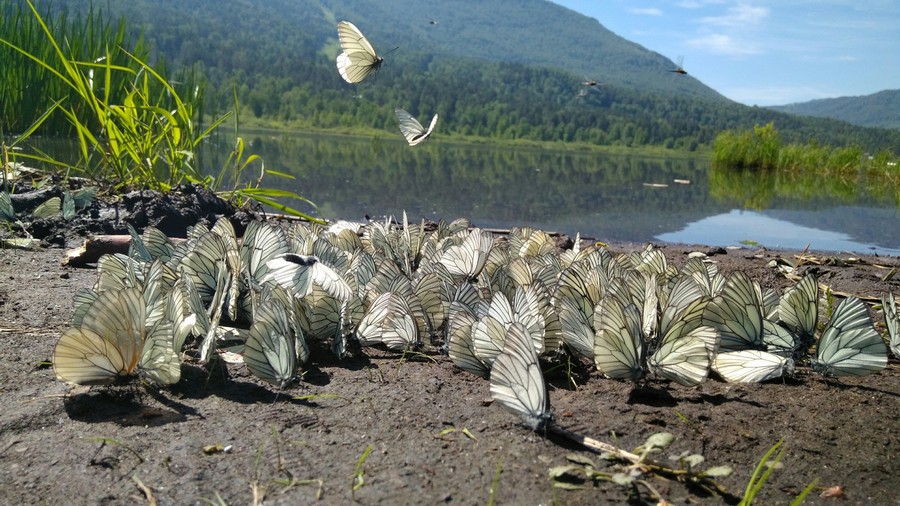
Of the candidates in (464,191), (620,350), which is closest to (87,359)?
(620,350)

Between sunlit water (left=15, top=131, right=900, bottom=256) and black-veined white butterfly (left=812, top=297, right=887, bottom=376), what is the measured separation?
3.21m

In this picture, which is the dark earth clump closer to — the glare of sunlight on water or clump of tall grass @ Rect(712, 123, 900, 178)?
the glare of sunlight on water

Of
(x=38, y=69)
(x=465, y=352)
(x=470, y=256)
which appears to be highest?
(x=38, y=69)

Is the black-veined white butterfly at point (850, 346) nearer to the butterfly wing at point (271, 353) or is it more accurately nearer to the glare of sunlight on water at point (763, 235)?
the butterfly wing at point (271, 353)

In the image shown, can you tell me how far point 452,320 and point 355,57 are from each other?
1.22m

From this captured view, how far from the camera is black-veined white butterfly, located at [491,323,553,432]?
54.7 inches

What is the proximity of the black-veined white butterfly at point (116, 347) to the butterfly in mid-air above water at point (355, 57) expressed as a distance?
1241 millimetres

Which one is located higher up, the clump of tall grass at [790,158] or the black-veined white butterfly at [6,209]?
the clump of tall grass at [790,158]

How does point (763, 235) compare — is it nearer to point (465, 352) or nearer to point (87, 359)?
point (465, 352)

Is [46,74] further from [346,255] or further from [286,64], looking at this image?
[286,64]

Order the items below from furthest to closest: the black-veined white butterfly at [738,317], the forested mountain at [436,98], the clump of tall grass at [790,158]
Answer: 1. the forested mountain at [436,98]
2. the clump of tall grass at [790,158]
3. the black-veined white butterfly at [738,317]

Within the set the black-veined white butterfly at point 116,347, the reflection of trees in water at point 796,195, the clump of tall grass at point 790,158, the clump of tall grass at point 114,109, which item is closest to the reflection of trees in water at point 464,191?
the reflection of trees in water at point 796,195

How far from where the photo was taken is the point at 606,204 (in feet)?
24.0

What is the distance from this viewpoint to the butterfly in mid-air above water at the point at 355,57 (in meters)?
2.53
